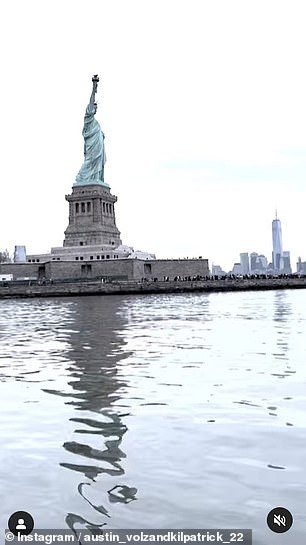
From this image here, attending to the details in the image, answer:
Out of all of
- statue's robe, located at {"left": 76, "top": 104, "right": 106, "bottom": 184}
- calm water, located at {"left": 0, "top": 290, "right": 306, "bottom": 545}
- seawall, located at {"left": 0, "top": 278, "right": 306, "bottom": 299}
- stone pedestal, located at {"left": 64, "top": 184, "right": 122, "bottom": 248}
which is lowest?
calm water, located at {"left": 0, "top": 290, "right": 306, "bottom": 545}

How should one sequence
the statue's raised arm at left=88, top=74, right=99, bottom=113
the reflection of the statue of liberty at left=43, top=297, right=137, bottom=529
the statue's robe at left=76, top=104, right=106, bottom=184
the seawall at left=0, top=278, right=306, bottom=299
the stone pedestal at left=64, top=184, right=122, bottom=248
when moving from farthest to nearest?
the statue's robe at left=76, top=104, right=106, bottom=184, the statue's raised arm at left=88, top=74, right=99, bottom=113, the stone pedestal at left=64, top=184, right=122, bottom=248, the seawall at left=0, top=278, right=306, bottom=299, the reflection of the statue of liberty at left=43, top=297, right=137, bottom=529

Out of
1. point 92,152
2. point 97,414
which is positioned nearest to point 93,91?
point 92,152

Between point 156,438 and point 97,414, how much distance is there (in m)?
1.94

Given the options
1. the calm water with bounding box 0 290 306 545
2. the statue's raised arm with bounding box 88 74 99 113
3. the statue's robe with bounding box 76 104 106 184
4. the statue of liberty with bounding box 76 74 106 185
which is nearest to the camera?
the calm water with bounding box 0 290 306 545

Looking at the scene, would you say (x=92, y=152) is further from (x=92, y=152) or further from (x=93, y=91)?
(x=93, y=91)

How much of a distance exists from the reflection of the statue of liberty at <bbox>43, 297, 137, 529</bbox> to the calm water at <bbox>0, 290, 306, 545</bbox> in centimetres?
3

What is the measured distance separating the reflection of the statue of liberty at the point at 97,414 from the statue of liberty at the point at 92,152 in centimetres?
8228

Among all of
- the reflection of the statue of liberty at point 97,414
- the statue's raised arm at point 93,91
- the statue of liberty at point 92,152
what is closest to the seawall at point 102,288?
the statue of liberty at point 92,152

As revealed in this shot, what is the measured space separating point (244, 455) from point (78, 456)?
7.61 ft

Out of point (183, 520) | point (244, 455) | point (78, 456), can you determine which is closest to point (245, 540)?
point (183, 520)

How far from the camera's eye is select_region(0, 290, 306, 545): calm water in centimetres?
630

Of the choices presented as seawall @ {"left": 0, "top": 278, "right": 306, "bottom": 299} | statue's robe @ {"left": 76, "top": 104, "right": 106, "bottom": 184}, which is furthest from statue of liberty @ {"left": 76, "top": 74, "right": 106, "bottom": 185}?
seawall @ {"left": 0, "top": 278, "right": 306, "bottom": 299}

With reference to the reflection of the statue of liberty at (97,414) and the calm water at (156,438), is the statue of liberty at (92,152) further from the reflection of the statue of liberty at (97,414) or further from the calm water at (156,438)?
the calm water at (156,438)

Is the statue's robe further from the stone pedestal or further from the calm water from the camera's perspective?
the calm water
